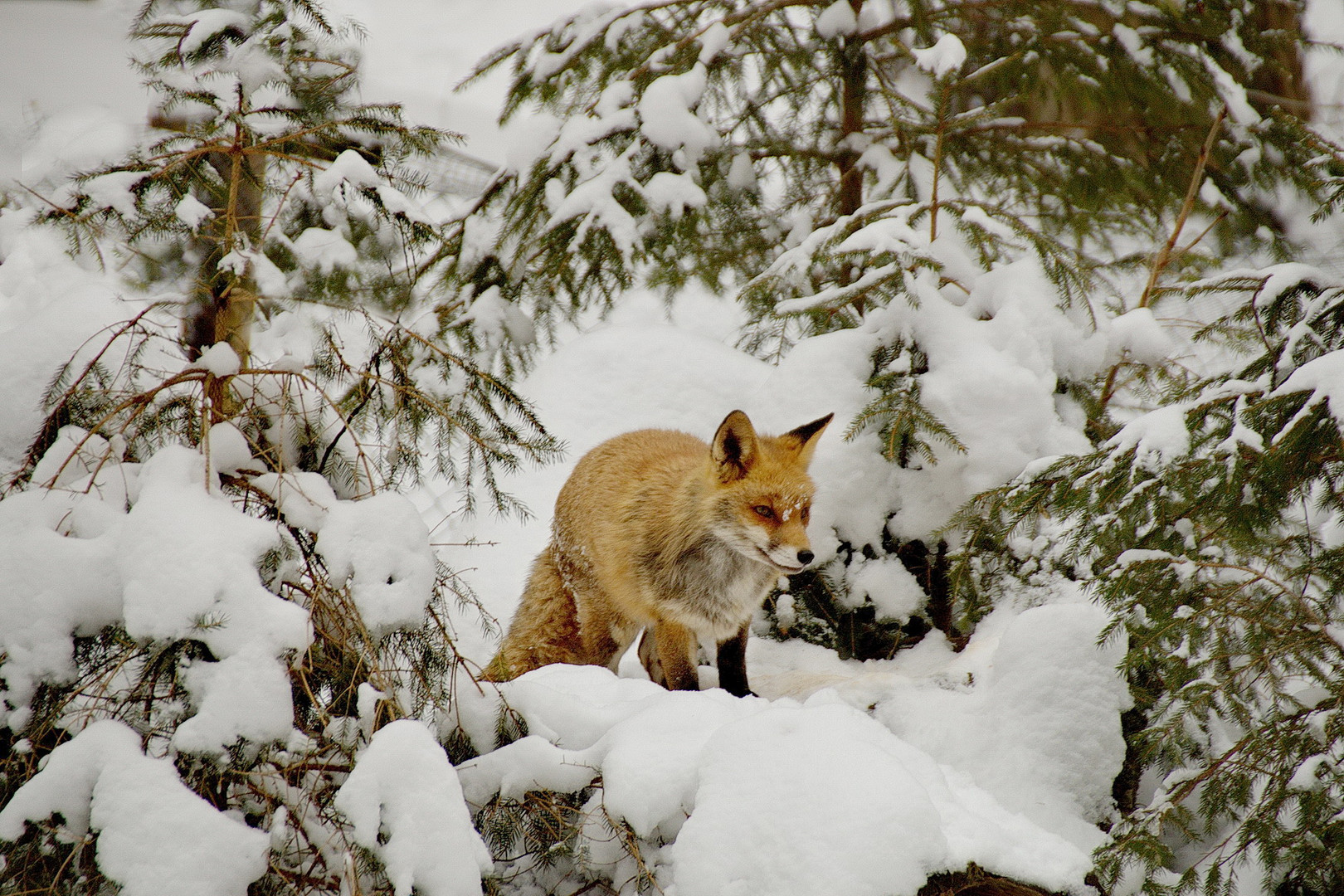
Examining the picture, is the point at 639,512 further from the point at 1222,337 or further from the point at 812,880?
the point at 1222,337

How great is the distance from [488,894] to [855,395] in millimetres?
3162

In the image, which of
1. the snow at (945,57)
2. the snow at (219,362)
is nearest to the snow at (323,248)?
the snow at (219,362)

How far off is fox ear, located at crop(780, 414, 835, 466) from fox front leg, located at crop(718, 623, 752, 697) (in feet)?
3.21

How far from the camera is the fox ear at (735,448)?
3.69 metres

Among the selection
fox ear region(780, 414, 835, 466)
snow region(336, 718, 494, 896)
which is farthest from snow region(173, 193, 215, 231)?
fox ear region(780, 414, 835, 466)

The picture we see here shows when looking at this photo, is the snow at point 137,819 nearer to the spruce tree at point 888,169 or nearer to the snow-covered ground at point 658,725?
the snow-covered ground at point 658,725

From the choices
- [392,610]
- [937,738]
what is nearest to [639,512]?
[937,738]

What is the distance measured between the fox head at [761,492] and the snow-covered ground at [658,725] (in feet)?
2.18

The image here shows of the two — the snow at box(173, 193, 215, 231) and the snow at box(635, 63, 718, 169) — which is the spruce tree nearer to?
the snow at box(635, 63, 718, 169)

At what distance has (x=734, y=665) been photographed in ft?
13.4

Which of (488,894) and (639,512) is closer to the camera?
(488,894)

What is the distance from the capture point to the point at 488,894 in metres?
2.21

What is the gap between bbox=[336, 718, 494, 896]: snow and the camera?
178cm

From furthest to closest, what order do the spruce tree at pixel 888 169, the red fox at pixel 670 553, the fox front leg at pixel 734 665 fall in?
the spruce tree at pixel 888 169 → the fox front leg at pixel 734 665 → the red fox at pixel 670 553
